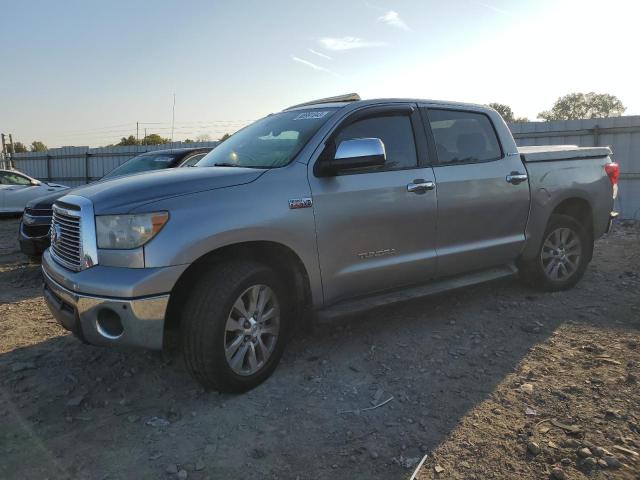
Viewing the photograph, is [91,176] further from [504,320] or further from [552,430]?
[552,430]

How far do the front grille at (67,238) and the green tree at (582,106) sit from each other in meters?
47.3

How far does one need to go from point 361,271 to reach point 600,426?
5.64 ft

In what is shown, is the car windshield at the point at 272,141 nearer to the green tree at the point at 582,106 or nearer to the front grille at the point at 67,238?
the front grille at the point at 67,238

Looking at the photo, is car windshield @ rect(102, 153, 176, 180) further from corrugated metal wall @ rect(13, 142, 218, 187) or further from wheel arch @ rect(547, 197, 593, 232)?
corrugated metal wall @ rect(13, 142, 218, 187)

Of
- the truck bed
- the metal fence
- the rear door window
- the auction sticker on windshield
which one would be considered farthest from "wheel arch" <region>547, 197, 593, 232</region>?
the metal fence

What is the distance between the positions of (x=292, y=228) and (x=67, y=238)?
4.67 ft

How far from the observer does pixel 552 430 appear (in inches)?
109

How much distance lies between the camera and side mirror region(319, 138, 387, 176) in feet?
11.3

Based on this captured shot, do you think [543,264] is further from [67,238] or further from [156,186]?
[67,238]

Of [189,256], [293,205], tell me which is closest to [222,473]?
[189,256]

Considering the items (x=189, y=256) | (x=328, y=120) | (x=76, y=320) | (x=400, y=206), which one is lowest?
(x=76, y=320)

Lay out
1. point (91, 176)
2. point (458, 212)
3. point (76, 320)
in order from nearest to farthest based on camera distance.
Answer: point (76, 320) → point (458, 212) → point (91, 176)

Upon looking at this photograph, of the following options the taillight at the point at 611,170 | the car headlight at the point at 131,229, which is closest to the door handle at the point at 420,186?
the car headlight at the point at 131,229

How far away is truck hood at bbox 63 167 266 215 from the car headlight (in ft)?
0.19
